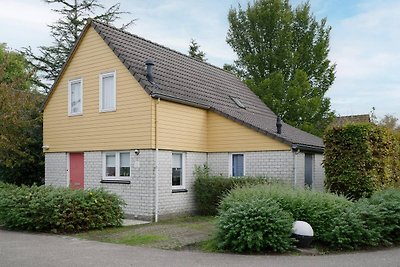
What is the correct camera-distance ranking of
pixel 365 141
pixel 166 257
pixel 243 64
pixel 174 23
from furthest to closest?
pixel 243 64 → pixel 174 23 → pixel 365 141 → pixel 166 257

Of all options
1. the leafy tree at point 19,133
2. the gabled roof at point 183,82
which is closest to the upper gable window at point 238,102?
the gabled roof at point 183,82

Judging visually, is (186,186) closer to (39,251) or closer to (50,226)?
(50,226)

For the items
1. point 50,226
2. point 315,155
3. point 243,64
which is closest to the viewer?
point 50,226

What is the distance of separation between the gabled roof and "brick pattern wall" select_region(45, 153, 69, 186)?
539 centimetres

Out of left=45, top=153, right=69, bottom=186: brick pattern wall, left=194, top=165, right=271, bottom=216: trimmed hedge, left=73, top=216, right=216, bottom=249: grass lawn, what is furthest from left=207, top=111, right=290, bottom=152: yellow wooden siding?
left=45, top=153, right=69, bottom=186: brick pattern wall

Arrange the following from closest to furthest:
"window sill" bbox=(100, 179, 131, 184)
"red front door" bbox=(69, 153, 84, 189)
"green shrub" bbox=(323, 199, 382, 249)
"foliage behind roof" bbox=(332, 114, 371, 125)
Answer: "green shrub" bbox=(323, 199, 382, 249) < "window sill" bbox=(100, 179, 131, 184) < "foliage behind roof" bbox=(332, 114, 371, 125) < "red front door" bbox=(69, 153, 84, 189)

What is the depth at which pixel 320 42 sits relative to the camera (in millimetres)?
32125

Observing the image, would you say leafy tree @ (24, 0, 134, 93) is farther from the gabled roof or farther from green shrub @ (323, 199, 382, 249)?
green shrub @ (323, 199, 382, 249)

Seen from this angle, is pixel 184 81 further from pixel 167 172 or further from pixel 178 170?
pixel 167 172

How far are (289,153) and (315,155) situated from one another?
8.62 ft

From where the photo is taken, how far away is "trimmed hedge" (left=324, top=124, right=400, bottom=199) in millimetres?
14430

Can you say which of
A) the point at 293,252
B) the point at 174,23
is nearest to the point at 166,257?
the point at 293,252

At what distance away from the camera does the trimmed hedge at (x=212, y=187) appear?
16.3m

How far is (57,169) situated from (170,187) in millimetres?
5908
